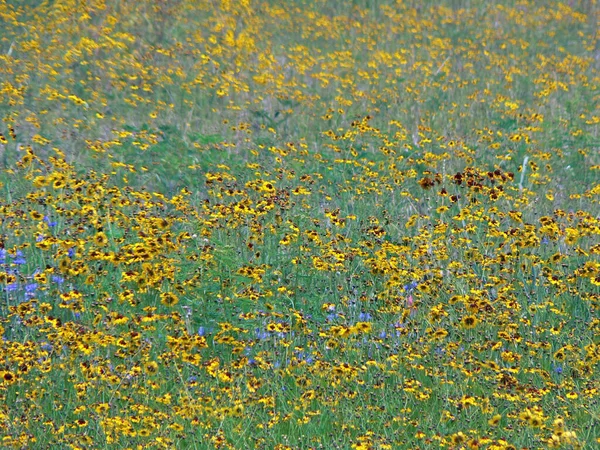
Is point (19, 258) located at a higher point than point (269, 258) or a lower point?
lower

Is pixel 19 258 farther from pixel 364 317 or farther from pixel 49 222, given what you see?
pixel 364 317

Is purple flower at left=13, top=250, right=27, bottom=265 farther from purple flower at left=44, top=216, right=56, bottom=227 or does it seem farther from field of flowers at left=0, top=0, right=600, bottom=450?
purple flower at left=44, top=216, right=56, bottom=227

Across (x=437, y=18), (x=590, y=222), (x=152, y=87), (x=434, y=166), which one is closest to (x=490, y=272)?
(x=590, y=222)

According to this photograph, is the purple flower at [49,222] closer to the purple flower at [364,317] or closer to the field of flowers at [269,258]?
the field of flowers at [269,258]

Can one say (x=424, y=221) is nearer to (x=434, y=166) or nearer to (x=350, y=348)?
(x=434, y=166)

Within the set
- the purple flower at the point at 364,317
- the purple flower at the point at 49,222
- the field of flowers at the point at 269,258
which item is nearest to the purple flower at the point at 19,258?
the field of flowers at the point at 269,258

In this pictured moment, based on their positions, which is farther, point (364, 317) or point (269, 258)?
point (269, 258)

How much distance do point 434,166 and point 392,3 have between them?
7616 mm

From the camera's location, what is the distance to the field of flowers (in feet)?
12.6

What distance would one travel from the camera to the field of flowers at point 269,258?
384 centimetres

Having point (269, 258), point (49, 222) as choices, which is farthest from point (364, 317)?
point (49, 222)

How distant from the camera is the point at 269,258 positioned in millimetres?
5500

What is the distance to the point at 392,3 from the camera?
14602mm

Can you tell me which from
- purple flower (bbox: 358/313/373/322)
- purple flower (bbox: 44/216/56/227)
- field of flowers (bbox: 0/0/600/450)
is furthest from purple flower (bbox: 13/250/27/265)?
purple flower (bbox: 358/313/373/322)
